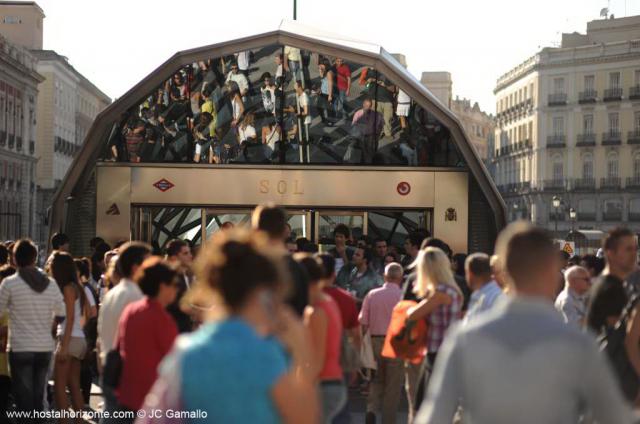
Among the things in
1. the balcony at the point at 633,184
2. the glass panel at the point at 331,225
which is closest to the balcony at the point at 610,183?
the balcony at the point at 633,184

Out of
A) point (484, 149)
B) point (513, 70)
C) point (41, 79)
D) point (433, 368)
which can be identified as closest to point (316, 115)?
point (433, 368)

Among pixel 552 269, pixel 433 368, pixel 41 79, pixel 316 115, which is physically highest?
pixel 41 79

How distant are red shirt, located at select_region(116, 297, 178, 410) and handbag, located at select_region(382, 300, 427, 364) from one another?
3.23 metres

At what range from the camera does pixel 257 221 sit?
26.4 feet

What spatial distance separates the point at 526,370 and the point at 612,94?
10224 centimetres

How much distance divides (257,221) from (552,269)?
322 cm

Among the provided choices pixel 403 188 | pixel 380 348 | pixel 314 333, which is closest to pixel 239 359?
pixel 314 333

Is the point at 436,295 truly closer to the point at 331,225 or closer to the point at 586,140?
the point at 331,225

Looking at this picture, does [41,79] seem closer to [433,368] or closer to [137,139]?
[137,139]

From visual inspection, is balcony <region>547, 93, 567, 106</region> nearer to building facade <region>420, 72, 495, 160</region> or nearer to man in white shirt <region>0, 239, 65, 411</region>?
building facade <region>420, 72, 495, 160</region>

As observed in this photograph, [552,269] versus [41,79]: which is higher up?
[41,79]

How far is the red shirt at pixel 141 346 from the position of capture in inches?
319

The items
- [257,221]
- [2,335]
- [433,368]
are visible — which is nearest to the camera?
[257,221]

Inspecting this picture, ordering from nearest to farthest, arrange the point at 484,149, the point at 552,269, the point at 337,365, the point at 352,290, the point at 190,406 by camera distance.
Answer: the point at 190,406 → the point at 552,269 → the point at 337,365 → the point at 352,290 → the point at 484,149
